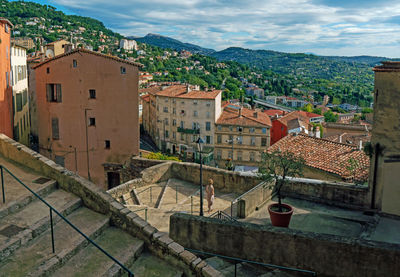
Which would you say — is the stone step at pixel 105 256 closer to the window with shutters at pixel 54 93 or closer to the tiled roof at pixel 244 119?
the window with shutters at pixel 54 93

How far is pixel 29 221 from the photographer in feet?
25.2

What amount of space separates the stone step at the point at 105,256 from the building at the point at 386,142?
8.30 m

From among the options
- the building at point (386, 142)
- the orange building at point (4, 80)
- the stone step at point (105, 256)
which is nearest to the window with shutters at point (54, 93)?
the orange building at point (4, 80)

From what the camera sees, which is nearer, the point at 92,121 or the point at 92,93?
the point at 92,93

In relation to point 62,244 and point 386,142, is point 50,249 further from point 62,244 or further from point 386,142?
point 386,142

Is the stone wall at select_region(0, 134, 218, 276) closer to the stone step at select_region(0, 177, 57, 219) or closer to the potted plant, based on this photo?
the stone step at select_region(0, 177, 57, 219)

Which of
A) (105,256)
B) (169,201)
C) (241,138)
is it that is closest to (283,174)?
(169,201)

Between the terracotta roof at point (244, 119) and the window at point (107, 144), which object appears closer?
the window at point (107, 144)

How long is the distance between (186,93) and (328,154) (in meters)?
42.5

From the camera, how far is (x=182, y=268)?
718 centimetres

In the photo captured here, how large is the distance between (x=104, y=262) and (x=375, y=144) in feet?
31.0

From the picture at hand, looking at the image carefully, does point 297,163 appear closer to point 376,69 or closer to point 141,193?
point 376,69

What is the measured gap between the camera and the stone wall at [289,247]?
8.20 m

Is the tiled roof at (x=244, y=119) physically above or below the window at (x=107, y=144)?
below
